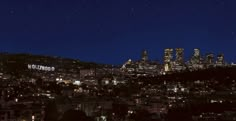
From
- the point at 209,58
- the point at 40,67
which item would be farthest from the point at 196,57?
the point at 40,67

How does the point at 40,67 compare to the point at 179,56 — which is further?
the point at 179,56

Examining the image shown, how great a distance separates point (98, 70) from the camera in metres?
58.5

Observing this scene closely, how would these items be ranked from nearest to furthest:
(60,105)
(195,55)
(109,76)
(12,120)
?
(12,120) → (60,105) → (109,76) → (195,55)

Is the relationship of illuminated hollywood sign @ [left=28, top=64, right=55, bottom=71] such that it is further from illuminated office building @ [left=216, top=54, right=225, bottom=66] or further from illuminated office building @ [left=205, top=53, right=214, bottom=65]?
illuminated office building @ [left=205, top=53, right=214, bottom=65]

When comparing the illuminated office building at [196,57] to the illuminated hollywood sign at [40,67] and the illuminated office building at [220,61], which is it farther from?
the illuminated hollywood sign at [40,67]

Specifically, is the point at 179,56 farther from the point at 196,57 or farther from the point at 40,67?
the point at 40,67

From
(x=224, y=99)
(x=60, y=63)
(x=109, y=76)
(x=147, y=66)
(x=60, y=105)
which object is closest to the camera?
(x=60, y=105)

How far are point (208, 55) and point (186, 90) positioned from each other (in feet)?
84.5

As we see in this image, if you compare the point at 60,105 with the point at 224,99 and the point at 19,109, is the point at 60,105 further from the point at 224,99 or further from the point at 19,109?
the point at 224,99

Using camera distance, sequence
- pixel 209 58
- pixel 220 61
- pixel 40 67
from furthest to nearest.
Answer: pixel 209 58 → pixel 220 61 → pixel 40 67

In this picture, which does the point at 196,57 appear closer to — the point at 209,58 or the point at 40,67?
the point at 209,58

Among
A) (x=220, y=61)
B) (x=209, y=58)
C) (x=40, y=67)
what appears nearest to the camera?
(x=40, y=67)

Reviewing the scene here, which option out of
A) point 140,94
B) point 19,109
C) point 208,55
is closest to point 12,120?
point 19,109

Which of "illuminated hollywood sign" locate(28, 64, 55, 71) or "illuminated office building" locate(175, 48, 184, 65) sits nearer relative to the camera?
"illuminated hollywood sign" locate(28, 64, 55, 71)
